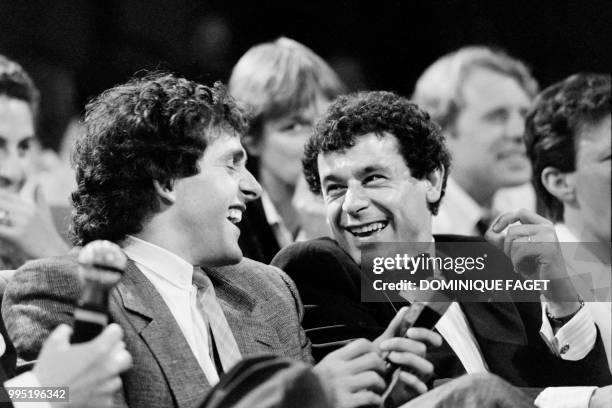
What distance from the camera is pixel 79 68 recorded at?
2.72 meters

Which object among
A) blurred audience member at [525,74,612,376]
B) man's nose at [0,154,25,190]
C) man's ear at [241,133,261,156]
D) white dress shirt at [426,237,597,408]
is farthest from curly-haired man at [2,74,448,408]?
blurred audience member at [525,74,612,376]

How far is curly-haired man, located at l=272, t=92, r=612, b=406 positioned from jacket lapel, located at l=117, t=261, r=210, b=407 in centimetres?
46

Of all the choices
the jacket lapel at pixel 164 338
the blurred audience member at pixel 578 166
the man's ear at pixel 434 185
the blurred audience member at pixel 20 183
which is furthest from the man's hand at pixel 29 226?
the blurred audience member at pixel 578 166

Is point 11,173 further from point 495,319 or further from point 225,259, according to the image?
point 495,319

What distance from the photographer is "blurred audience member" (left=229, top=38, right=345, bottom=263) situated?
2.83 meters

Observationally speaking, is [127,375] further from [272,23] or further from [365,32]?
[365,32]

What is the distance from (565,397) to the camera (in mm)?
1951

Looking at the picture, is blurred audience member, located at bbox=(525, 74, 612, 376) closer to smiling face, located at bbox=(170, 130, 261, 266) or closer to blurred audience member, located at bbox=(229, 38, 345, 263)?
blurred audience member, located at bbox=(229, 38, 345, 263)

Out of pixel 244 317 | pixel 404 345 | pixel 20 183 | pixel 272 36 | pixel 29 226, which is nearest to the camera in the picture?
pixel 404 345

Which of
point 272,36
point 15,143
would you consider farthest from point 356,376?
point 272,36

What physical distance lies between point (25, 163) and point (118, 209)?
93 centimetres

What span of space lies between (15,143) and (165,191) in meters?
0.98

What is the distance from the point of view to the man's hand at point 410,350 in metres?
1.59

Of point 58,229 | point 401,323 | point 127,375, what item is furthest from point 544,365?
point 58,229
